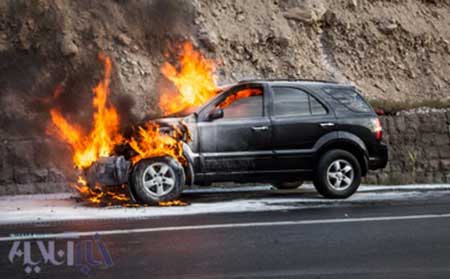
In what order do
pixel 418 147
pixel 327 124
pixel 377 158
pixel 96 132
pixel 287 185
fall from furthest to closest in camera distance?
pixel 418 147 < pixel 287 185 < pixel 96 132 < pixel 377 158 < pixel 327 124

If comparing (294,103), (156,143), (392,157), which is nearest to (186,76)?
(392,157)

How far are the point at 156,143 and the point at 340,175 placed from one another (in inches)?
117

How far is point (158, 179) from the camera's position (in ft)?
40.1

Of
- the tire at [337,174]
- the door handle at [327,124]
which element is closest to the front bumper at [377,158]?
the tire at [337,174]

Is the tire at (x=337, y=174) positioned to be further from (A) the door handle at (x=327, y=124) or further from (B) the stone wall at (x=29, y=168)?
(B) the stone wall at (x=29, y=168)

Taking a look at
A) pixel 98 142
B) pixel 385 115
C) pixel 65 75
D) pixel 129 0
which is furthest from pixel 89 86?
pixel 385 115

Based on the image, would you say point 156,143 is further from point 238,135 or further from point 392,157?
point 392,157

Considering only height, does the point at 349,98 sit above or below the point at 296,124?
above

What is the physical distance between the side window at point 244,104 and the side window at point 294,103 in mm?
263

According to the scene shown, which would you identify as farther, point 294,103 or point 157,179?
point 294,103

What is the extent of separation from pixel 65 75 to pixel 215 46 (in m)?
3.84

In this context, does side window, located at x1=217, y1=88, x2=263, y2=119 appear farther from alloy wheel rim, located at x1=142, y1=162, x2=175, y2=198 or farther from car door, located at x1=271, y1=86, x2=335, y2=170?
alloy wheel rim, located at x1=142, y1=162, x2=175, y2=198

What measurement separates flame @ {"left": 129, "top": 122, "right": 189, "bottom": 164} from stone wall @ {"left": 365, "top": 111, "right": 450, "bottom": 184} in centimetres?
565

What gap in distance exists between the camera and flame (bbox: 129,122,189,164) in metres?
12.4
